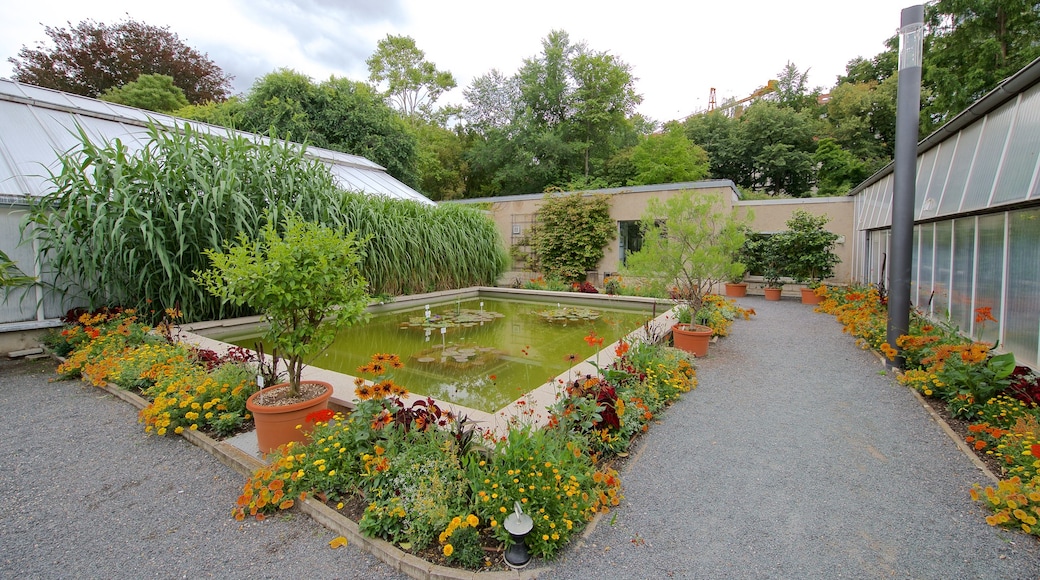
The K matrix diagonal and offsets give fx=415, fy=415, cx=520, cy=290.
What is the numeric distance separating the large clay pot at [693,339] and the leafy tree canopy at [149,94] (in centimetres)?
1798

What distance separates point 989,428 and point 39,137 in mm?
9565

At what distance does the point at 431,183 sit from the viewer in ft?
68.0

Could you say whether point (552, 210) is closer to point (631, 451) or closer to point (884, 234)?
point (884, 234)

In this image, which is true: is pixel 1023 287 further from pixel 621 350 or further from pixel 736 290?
pixel 736 290

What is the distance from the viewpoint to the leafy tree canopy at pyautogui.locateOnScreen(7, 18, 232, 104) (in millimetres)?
13602

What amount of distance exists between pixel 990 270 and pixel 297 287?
17.1 feet

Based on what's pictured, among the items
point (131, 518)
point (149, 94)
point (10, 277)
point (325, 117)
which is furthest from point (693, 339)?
point (149, 94)

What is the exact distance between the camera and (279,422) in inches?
87.6

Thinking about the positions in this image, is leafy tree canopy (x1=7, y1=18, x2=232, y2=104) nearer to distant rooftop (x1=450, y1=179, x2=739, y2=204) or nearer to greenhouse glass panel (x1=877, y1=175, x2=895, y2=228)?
distant rooftop (x1=450, y1=179, x2=739, y2=204)

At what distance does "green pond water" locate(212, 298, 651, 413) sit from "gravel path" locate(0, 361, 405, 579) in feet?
4.76

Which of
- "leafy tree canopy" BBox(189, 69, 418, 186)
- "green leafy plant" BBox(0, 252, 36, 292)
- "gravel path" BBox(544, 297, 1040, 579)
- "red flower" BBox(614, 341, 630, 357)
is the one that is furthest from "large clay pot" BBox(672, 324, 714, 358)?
"leafy tree canopy" BBox(189, 69, 418, 186)

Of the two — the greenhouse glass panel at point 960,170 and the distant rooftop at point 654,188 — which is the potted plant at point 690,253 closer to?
the greenhouse glass panel at point 960,170

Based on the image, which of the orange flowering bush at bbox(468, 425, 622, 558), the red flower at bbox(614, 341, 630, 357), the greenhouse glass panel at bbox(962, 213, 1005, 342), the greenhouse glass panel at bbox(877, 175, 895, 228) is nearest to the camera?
the orange flowering bush at bbox(468, 425, 622, 558)

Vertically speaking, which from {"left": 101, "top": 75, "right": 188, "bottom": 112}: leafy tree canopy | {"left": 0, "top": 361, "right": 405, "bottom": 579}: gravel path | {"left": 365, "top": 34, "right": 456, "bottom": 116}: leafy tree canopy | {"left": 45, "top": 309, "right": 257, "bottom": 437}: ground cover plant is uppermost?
{"left": 365, "top": 34, "right": 456, "bottom": 116}: leafy tree canopy
